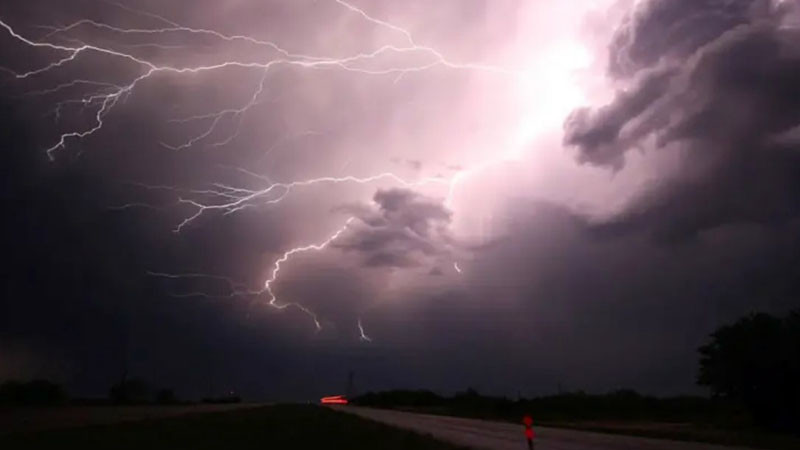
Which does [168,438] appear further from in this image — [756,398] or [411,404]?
[411,404]

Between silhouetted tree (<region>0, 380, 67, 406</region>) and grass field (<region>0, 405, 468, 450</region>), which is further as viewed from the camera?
silhouetted tree (<region>0, 380, 67, 406</region>)

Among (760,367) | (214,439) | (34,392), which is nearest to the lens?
(214,439)

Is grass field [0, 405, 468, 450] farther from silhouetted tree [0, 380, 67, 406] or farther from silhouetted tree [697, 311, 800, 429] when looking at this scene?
silhouetted tree [0, 380, 67, 406]

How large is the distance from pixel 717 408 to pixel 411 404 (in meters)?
81.4

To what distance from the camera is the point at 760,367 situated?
4553cm

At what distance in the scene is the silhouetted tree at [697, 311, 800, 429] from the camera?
4406 cm

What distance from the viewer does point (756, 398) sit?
1794 inches

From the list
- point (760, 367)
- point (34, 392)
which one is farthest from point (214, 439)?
point (34, 392)

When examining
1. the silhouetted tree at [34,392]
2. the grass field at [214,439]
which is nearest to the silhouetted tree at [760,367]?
the grass field at [214,439]

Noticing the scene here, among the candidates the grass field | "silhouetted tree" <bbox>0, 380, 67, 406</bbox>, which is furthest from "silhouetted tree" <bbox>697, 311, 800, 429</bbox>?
"silhouetted tree" <bbox>0, 380, 67, 406</bbox>

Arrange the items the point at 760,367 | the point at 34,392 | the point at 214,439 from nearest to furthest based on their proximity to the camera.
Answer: the point at 214,439
the point at 760,367
the point at 34,392

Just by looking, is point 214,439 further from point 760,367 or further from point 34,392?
point 34,392

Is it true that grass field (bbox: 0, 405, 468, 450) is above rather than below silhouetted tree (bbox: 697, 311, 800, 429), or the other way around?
below

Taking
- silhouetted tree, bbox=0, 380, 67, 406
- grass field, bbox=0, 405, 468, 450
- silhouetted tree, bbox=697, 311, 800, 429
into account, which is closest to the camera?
grass field, bbox=0, 405, 468, 450
